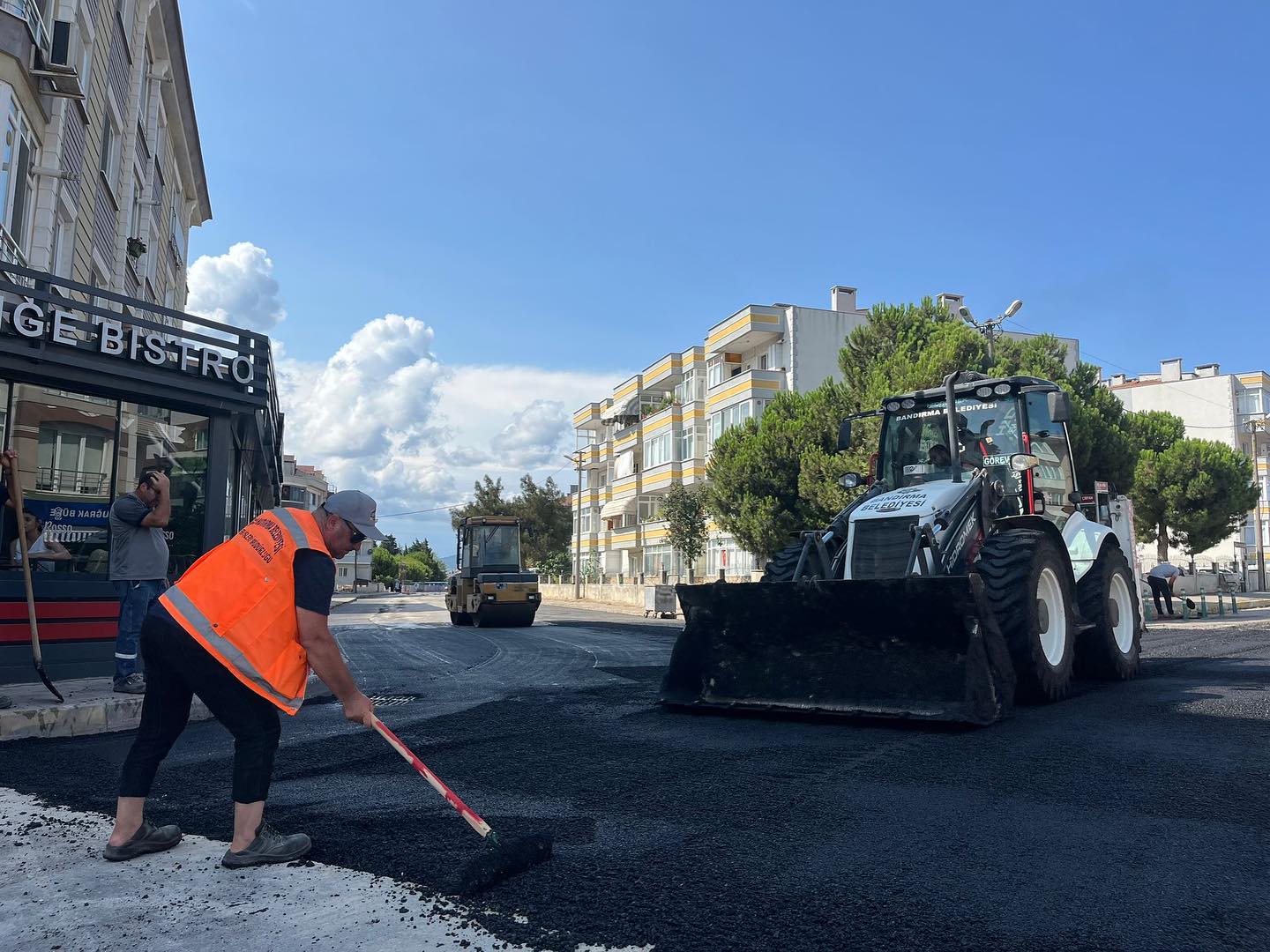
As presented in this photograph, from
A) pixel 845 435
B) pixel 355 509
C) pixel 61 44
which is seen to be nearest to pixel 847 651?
pixel 845 435

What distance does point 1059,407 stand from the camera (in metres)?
7.81

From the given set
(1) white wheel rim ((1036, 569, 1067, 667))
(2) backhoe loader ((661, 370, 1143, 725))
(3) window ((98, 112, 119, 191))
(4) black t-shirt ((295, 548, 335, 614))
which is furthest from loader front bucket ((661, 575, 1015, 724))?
(3) window ((98, 112, 119, 191))

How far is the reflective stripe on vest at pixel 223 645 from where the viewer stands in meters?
3.44

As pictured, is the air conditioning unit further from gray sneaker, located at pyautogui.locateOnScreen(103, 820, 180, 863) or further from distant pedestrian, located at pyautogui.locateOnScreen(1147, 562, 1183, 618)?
distant pedestrian, located at pyautogui.locateOnScreen(1147, 562, 1183, 618)

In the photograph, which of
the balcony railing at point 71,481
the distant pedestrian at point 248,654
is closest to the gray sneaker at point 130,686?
the balcony railing at point 71,481

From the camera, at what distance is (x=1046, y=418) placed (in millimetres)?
8430

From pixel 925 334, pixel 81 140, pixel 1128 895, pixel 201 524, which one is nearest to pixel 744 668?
pixel 1128 895

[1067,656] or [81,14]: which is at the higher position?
[81,14]

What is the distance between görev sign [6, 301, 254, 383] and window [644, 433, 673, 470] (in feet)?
113

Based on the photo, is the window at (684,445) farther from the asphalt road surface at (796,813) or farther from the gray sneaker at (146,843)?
the gray sneaker at (146,843)

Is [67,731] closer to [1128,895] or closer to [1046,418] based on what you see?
[1128,895]

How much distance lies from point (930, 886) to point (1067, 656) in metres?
4.67

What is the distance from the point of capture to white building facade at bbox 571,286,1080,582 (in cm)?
3781

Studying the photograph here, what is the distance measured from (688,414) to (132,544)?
36791mm
